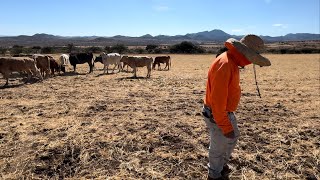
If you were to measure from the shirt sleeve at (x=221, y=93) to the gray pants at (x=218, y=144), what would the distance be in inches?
14.2

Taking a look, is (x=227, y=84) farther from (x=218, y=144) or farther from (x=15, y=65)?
(x=15, y=65)

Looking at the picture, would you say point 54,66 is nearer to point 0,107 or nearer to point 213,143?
point 0,107

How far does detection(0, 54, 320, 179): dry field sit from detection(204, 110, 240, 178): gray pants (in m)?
0.47

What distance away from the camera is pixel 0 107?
34.6 ft

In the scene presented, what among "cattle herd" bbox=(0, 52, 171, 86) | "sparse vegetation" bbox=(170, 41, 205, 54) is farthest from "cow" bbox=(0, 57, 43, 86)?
"sparse vegetation" bbox=(170, 41, 205, 54)

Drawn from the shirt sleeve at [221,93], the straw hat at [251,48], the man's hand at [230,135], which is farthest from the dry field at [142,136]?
the straw hat at [251,48]

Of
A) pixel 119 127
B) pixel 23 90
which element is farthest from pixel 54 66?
pixel 119 127

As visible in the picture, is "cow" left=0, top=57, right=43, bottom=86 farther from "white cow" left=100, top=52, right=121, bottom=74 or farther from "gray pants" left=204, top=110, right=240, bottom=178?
"gray pants" left=204, top=110, right=240, bottom=178

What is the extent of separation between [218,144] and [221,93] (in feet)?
3.10

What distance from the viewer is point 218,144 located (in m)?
4.82

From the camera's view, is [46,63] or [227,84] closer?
Result: [227,84]

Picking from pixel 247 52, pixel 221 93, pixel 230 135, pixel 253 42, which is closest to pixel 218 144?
pixel 230 135

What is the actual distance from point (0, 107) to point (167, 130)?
5.67 meters

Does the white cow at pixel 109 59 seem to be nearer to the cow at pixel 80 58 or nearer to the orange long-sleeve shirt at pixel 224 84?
the cow at pixel 80 58
